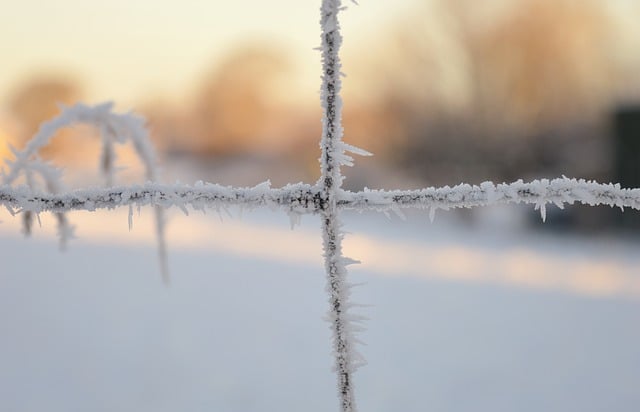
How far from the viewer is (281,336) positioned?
134cm

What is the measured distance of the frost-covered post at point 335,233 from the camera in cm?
37

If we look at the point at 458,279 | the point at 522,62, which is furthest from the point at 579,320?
the point at 522,62

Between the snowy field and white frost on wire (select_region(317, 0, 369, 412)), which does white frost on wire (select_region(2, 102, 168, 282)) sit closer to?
the snowy field

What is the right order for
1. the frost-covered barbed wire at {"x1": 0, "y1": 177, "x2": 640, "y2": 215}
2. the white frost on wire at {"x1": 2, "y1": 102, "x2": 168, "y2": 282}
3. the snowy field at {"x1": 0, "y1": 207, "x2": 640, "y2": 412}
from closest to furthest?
the frost-covered barbed wire at {"x1": 0, "y1": 177, "x2": 640, "y2": 215} < the white frost on wire at {"x1": 2, "y1": 102, "x2": 168, "y2": 282} < the snowy field at {"x1": 0, "y1": 207, "x2": 640, "y2": 412}

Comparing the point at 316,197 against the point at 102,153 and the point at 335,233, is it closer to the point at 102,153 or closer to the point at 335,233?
the point at 335,233

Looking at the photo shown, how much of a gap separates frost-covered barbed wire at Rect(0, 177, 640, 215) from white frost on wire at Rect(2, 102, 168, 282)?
7.2 inches

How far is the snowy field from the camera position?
951 mm

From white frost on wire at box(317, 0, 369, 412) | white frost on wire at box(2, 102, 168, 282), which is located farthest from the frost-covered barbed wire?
white frost on wire at box(2, 102, 168, 282)

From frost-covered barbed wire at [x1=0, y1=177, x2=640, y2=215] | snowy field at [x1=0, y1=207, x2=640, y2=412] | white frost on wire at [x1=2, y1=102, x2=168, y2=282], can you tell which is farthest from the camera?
snowy field at [x1=0, y1=207, x2=640, y2=412]

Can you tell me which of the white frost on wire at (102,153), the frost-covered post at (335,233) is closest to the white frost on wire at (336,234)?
the frost-covered post at (335,233)

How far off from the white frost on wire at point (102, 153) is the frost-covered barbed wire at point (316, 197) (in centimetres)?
18

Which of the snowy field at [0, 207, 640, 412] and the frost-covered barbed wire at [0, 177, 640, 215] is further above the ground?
the frost-covered barbed wire at [0, 177, 640, 215]

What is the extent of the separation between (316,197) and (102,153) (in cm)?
41

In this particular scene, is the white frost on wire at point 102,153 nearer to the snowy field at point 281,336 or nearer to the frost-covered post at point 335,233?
the snowy field at point 281,336
